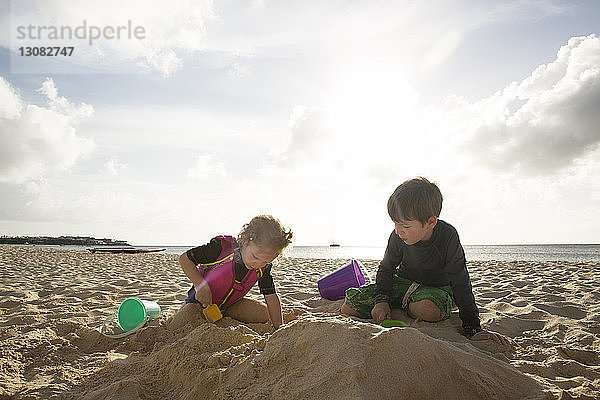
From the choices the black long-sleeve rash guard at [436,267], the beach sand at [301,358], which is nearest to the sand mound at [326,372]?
the beach sand at [301,358]

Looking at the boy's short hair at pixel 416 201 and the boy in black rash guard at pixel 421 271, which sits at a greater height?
the boy's short hair at pixel 416 201

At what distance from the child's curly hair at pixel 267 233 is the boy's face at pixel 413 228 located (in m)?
0.83

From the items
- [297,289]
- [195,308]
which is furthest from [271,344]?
[297,289]

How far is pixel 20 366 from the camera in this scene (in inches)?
82.7

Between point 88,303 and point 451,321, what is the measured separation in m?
3.45

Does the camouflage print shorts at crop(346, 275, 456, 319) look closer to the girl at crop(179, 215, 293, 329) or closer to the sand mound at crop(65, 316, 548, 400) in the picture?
the girl at crop(179, 215, 293, 329)

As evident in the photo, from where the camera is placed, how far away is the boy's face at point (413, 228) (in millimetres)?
2676

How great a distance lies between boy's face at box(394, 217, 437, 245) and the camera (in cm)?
268

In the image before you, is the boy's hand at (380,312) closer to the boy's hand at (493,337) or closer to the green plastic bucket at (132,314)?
the boy's hand at (493,337)

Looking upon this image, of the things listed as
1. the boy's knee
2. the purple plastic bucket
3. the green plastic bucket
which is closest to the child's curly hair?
the green plastic bucket

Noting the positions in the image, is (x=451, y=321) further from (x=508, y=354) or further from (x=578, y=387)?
(x=578, y=387)

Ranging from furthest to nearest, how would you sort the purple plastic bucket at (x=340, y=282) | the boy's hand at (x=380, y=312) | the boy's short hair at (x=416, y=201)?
the purple plastic bucket at (x=340, y=282)
the boy's hand at (x=380, y=312)
the boy's short hair at (x=416, y=201)

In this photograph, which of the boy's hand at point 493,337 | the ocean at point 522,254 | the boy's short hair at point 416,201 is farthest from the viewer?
the ocean at point 522,254

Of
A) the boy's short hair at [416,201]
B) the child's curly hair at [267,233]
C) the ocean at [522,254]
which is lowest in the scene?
the ocean at [522,254]
